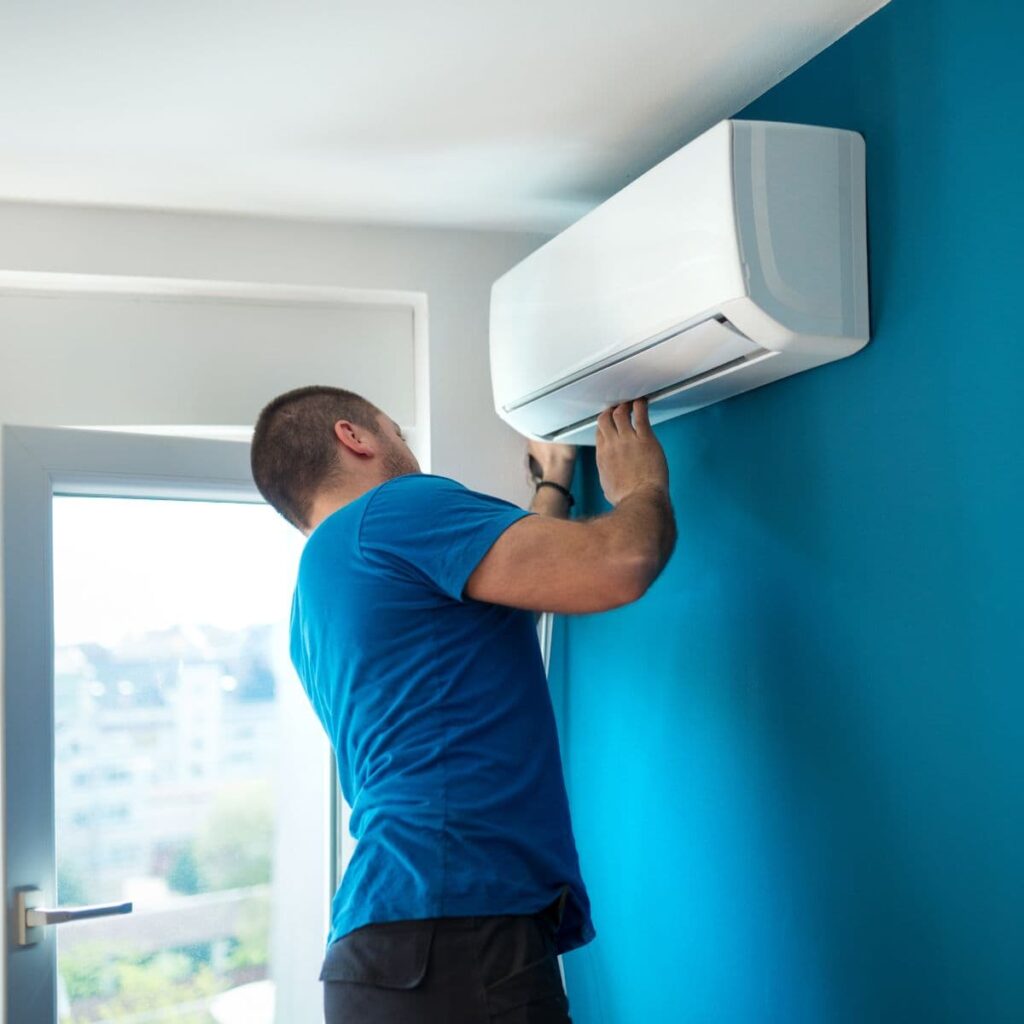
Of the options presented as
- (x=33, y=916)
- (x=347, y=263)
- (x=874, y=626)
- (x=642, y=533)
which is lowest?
(x=33, y=916)

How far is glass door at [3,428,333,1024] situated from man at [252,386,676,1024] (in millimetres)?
560

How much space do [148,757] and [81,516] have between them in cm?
41

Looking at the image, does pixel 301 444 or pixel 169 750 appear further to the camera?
pixel 169 750

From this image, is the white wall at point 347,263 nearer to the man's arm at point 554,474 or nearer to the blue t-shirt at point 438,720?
the man's arm at point 554,474

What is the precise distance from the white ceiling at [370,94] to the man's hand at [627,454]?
0.44m

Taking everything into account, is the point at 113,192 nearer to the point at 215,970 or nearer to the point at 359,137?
the point at 359,137

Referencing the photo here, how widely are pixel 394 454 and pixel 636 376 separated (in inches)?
14.1

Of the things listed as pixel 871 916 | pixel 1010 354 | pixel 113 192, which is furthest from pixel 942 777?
pixel 113 192

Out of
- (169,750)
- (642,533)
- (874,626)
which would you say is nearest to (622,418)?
(642,533)

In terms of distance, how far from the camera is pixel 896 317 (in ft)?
4.82

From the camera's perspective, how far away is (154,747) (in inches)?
82.1

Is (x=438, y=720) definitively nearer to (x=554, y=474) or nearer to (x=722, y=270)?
(x=722, y=270)

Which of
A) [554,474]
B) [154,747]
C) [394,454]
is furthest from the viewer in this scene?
[554,474]

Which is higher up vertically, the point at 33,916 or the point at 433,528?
the point at 433,528
